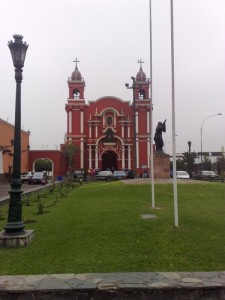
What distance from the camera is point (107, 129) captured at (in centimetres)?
6550

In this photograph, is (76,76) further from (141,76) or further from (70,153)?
(70,153)

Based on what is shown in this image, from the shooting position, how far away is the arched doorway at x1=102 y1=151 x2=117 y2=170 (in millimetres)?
66000

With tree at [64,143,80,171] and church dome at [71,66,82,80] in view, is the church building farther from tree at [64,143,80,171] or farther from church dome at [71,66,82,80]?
tree at [64,143,80,171]

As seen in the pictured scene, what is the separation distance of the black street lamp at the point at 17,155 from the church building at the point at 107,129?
2136 inches

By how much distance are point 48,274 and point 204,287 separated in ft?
7.26

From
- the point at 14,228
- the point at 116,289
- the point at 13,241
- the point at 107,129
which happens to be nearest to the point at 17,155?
the point at 14,228

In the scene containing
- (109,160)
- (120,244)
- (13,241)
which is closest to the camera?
(120,244)

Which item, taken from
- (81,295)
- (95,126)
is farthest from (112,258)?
(95,126)

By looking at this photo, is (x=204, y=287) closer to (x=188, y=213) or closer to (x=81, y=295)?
(x=81, y=295)

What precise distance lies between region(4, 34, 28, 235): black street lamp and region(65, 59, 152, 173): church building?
178 feet

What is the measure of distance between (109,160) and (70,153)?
365 inches

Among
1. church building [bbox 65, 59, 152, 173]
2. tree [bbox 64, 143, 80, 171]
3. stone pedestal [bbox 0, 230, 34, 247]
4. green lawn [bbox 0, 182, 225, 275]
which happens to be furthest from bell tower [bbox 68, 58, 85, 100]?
stone pedestal [bbox 0, 230, 34, 247]

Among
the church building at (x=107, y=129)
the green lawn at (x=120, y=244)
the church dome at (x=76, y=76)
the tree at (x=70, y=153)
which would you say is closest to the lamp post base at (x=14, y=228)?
the green lawn at (x=120, y=244)

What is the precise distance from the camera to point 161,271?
5816 millimetres
